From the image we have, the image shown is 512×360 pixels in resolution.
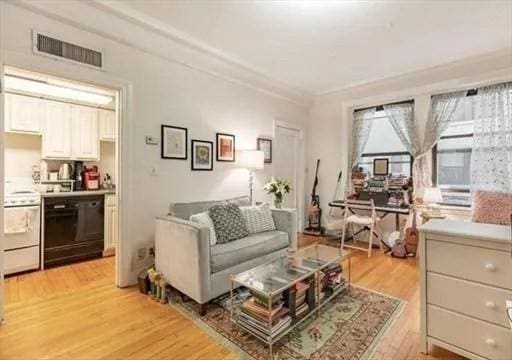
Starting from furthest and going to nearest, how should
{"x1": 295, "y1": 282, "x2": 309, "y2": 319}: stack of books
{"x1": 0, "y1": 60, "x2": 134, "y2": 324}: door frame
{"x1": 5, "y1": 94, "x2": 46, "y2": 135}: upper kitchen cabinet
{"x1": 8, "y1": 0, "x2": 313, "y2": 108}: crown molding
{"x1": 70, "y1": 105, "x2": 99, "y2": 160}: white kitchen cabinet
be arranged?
{"x1": 70, "y1": 105, "x2": 99, "y2": 160}: white kitchen cabinet → {"x1": 5, "y1": 94, "x2": 46, "y2": 135}: upper kitchen cabinet → {"x1": 0, "y1": 60, "x2": 134, "y2": 324}: door frame → {"x1": 8, "y1": 0, "x2": 313, "y2": 108}: crown molding → {"x1": 295, "y1": 282, "x2": 309, "y2": 319}: stack of books

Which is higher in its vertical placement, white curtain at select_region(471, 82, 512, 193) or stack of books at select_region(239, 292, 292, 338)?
white curtain at select_region(471, 82, 512, 193)

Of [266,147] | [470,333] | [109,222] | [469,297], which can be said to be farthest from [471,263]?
[109,222]

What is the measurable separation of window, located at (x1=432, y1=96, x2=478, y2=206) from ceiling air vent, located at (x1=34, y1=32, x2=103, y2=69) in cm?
451

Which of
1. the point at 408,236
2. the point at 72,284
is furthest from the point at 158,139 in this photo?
the point at 408,236

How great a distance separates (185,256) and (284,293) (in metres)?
0.91

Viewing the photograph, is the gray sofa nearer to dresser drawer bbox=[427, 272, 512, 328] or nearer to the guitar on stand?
dresser drawer bbox=[427, 272, 512, 328]

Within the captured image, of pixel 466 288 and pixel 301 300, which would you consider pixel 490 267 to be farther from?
pixel 301 300

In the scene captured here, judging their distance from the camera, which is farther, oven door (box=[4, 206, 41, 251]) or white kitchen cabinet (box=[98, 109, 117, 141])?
white kitchen cabinet (box=[98, 109, 117, 141])

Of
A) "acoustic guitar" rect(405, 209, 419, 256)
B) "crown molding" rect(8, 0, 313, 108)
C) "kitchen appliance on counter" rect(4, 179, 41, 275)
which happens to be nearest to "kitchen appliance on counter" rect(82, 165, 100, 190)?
"kitchen appliance on counter" rect(4, 179, 41, 275)

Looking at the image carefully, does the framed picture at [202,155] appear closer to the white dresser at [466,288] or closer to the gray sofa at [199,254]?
the gray sofa at [199,254]

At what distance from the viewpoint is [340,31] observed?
9.40 ft

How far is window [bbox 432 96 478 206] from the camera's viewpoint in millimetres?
3736

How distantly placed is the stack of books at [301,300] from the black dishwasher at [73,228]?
301cm

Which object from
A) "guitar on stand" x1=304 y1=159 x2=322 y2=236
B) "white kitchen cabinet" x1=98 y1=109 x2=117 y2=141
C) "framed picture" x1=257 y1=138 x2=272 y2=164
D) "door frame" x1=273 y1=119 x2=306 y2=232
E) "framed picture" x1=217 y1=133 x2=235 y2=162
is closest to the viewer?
"framed picture" x1=217 y1=133 x2=235 y2=162
